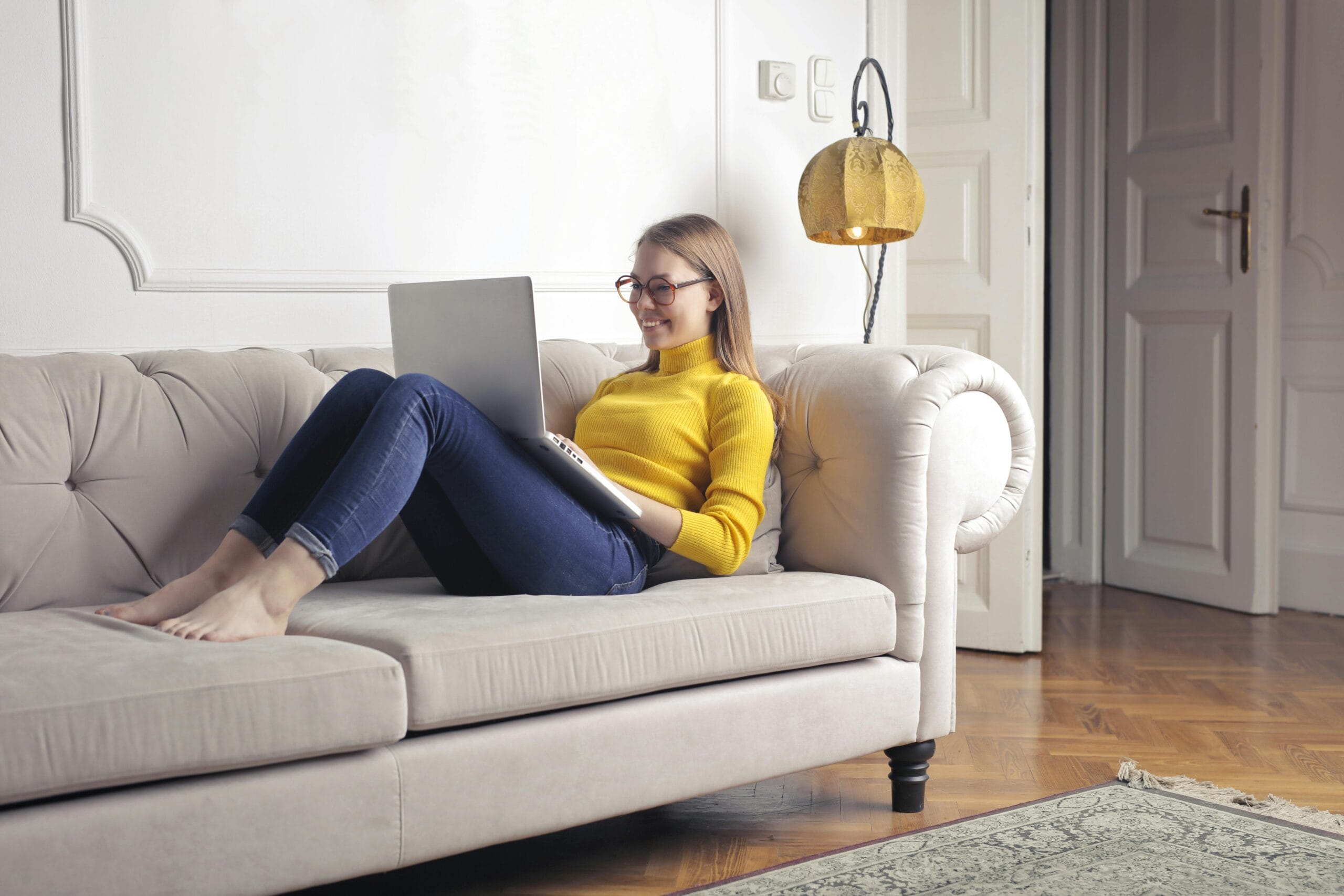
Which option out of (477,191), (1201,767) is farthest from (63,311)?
(1201,767)

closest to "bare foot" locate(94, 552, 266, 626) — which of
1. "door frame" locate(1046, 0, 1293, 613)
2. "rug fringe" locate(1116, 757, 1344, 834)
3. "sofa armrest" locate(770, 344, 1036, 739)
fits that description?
"sofa armrest" locate(770, 344, 1036, 739)

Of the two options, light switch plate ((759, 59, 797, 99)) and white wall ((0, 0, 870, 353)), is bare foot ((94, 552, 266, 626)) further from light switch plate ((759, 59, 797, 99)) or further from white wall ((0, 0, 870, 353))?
light switch plate ((759, 59, 797, 99))

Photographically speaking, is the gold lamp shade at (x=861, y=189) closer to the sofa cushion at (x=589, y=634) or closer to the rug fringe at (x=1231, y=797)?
the sofa cushion at (x=589, y=634)

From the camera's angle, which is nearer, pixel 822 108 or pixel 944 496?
pixel 944 496

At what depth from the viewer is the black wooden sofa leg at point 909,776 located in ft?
6.90

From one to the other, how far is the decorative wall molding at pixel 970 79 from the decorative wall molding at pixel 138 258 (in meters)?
1.41

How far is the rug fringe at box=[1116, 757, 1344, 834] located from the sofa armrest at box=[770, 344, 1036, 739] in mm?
355

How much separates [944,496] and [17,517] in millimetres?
1419

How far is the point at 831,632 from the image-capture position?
6.38ft

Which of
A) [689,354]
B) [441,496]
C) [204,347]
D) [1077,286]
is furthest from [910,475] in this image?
[1077,286]

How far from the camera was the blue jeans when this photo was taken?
5.51 ft

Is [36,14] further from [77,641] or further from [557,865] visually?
[557,865]

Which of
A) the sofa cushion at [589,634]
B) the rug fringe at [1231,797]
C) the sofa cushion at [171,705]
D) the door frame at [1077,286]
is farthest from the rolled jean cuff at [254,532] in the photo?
the door frame at [1077,286]

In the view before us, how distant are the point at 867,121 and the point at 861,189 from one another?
395 millimetres
